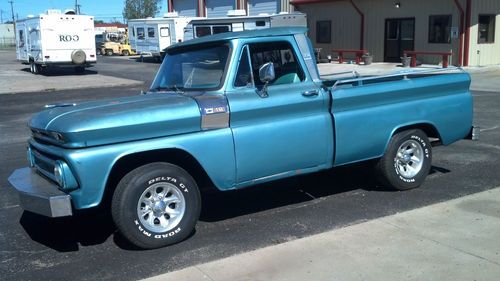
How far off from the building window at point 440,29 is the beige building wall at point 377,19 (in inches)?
7.8

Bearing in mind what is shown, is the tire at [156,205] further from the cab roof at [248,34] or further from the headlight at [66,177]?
the cab roof at [248,34]

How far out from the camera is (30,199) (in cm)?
461

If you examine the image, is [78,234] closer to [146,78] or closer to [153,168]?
[153,168]

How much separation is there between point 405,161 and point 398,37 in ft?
80.5

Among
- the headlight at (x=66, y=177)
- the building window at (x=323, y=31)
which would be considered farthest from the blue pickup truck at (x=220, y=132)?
the building window at (x=323, y=31)

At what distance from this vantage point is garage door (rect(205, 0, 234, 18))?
136 ft

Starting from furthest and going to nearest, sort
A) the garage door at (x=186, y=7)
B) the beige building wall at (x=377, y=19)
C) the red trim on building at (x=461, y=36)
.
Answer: the garage door at (x=186, y=7) → the beige building wall at (x=377, y=19) → the red trim on building at (x=461, y=36)

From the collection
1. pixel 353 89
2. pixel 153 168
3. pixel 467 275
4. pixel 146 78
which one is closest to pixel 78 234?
pixel 153 168

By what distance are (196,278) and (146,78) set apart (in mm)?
22652

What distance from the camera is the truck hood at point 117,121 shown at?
4445 millimetres

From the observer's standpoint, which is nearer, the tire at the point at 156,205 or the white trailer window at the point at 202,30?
the tire at the point at 156,205

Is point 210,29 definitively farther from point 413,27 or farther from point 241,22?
point 413,27

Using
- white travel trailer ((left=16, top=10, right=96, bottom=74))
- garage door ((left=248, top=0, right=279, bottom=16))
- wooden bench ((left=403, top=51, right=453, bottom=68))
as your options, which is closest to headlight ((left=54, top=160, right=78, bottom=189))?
wooden bench ((left=403, top=51, right=453, bottom=68))

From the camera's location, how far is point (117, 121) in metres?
4.55
